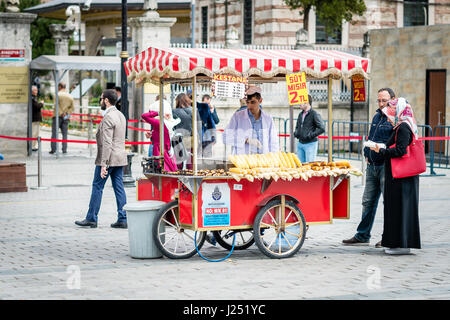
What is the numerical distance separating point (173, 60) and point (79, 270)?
8.43 feet

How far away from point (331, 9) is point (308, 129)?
1834 cm

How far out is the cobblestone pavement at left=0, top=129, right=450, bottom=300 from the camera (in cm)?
845

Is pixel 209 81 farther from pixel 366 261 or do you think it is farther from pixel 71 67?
pixel 71 67

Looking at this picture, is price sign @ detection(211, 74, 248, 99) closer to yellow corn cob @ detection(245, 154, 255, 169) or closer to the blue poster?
yellow corn cob @ detection(245, 154, 255, 169)

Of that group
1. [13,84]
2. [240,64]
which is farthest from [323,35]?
[240,64]

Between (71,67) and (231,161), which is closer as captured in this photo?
(231,161)

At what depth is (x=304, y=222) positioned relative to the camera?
415 inches

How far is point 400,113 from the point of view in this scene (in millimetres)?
10562

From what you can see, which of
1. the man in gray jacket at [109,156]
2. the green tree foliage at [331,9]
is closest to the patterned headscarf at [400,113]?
the man in gray jacket at [109,156]

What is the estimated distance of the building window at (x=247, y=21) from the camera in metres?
39.1

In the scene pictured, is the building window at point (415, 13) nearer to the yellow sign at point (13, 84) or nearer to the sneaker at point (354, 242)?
the yellow sign at point (13, 84)

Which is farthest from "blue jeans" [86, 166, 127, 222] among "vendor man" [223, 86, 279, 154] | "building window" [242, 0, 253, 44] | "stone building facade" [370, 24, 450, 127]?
"building window" [242, 0, 253, 44]
